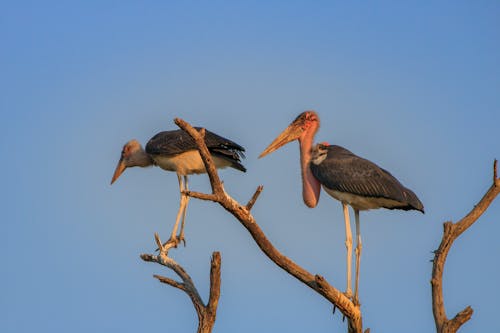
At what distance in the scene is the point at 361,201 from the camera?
1330 cm

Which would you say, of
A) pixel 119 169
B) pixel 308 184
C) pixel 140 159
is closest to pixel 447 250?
pixel 308 184

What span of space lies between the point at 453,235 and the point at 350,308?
1.43 metres

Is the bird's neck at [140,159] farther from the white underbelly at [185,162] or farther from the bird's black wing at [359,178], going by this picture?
the bird's black wing at [359,178]

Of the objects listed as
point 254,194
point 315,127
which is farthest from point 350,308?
point 315,127

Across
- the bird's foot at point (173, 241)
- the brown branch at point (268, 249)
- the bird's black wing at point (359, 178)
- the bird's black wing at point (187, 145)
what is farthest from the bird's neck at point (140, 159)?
the brown branch at point (268, 249)

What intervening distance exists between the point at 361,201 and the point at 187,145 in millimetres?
4081

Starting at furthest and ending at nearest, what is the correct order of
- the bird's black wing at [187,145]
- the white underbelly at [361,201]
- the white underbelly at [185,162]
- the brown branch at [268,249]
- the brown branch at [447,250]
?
1. the white underbelly at [185,162]
2. the bird's black wing at [187,145]
3. the white underbelly at [361,201]
4. the brown branch at [447,250]
5. the brown branch at [268,249]

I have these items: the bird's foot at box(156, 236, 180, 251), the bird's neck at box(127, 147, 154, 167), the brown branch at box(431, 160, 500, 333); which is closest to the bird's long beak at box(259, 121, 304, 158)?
the bird's foot at box(156, 236, 180, 251)

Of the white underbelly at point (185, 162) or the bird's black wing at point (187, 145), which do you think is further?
the white underbelly at point (185, 162)

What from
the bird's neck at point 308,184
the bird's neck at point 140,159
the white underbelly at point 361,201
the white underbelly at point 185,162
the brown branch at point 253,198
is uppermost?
the bird's neck at point 140,159

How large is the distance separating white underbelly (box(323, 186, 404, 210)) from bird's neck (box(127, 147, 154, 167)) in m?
5.43

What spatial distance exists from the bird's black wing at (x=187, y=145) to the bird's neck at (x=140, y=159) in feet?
2.87

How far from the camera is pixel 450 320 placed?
35.4ft

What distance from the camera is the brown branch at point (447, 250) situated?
10.9 meters
